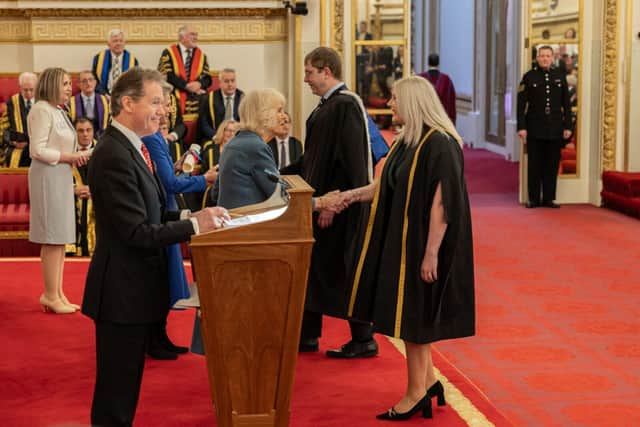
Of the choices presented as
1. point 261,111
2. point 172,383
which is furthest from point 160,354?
point 261,111

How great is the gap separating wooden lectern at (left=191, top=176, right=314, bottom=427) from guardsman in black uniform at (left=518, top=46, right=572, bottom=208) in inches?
328

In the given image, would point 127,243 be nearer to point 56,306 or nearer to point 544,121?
point 56,306

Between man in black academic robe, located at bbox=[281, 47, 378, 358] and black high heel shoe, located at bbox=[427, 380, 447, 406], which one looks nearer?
black high heel shoe, located at bbox=[427, 380, 447, 406]

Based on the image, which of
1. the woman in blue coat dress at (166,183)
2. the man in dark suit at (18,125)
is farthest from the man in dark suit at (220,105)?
the woman in blue coat dress at (166,183)

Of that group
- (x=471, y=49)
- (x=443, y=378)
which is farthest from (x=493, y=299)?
(x=471, y=49)

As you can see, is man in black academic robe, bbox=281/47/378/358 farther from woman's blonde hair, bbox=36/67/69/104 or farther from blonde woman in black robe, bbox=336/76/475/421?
woman's blonde hair, bbox=36/67/69/104

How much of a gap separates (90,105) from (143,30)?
1879 mm

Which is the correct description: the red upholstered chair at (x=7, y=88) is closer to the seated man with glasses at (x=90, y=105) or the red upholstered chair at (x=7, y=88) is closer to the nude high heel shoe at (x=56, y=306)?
the seated man with glasses at (x=90, y=105)

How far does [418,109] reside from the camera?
495 centimetres

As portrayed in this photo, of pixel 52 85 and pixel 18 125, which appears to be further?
pixel 18 125

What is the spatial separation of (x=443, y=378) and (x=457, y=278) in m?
1.00

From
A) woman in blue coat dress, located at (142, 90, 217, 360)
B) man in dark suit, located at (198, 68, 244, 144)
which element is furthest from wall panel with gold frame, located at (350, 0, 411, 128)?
woman in blue coat dress, located at (142, 90, 217, 360)

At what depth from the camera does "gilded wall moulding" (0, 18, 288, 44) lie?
42.7ft

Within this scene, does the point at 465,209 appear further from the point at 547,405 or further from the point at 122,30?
the point at 122,30
